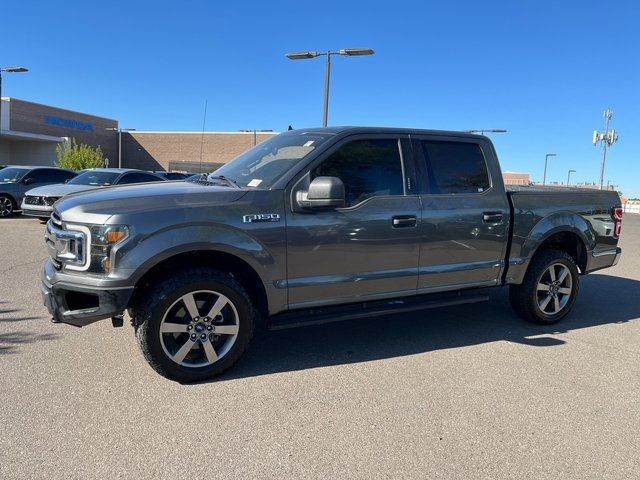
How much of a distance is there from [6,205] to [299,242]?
551 inches

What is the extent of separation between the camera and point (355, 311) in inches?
172

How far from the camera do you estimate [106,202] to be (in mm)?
3600

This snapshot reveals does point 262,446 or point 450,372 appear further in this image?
point 450,372

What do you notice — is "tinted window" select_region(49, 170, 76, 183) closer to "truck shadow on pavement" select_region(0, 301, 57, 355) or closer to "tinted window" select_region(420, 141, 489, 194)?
"truck shadow on pavement" select_region(0, 301, 57, 355)

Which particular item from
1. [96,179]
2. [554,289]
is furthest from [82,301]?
[96,179]

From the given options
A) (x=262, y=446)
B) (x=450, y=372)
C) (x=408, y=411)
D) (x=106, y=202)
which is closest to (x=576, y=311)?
(x=450, y=372)

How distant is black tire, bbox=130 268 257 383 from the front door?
464mm

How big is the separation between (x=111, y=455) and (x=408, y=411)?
1.90 m

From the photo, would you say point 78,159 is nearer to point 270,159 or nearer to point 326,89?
point 326,89

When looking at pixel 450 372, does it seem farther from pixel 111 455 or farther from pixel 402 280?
pixel 111 455

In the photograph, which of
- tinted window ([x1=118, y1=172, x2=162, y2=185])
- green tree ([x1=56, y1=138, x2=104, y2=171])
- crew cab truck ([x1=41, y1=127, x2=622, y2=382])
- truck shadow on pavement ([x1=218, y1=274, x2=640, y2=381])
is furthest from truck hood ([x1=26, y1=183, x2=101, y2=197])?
green tree ([x1=56, y1=138, x2=104, y2=171])

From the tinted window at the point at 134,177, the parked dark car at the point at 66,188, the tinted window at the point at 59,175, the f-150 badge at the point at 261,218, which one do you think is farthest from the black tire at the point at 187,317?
the tinted window at the point at 59,175

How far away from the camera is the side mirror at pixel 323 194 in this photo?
12.8 ft

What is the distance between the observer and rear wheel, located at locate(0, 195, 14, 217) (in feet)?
48.1
